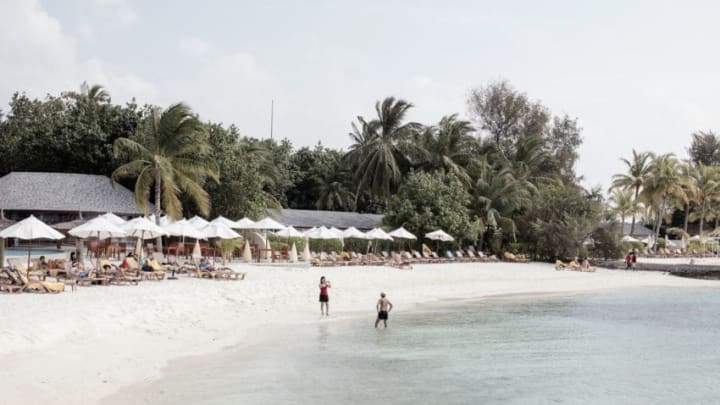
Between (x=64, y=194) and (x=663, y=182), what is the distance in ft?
156

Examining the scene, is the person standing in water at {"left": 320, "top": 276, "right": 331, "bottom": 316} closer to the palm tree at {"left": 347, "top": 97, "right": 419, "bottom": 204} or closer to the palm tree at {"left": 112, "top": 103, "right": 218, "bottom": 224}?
the palm tree at {"left": 112, "top": 103, "right": 218, "bottom": 224}

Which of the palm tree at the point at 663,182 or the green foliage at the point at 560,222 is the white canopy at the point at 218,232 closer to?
the green foliage at the point at 560,222

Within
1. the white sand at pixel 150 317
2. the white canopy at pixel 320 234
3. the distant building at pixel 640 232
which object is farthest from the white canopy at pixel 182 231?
the distant building at pixel 640 232

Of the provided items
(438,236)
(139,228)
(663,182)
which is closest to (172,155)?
(139,228)

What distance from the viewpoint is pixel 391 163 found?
49.4 metres

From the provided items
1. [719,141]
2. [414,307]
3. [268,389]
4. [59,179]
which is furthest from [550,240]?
[719,141]

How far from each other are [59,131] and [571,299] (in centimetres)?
3193

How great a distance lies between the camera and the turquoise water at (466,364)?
1156cm

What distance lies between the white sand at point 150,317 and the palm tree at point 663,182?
106 ft

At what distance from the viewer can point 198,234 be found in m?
24.5

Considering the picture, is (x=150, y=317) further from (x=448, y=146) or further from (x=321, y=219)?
(x=448, y=146)

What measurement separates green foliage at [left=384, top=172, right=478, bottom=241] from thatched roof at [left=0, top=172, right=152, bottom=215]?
15.4 metres

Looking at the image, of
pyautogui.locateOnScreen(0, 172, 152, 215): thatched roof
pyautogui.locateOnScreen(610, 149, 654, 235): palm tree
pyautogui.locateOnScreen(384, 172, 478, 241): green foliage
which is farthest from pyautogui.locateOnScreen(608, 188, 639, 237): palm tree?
pyautogui.locateOnScreen(0, 172, 152, 215): thatched roof

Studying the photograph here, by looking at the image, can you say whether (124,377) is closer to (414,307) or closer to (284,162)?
(414,307)
